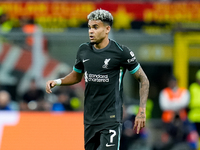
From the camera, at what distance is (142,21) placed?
43.1 feet

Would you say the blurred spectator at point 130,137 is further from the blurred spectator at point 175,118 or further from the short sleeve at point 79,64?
the short sleeve at point 79,64

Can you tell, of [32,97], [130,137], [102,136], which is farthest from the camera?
[32,97]

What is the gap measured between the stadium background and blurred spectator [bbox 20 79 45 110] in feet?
1.28

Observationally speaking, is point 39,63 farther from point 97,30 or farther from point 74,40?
point 97,30

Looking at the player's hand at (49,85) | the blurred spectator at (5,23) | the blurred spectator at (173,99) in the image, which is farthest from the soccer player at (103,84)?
the blurred spectator at (5,23)

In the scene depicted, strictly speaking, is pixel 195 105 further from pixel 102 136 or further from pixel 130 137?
pixel 102 136

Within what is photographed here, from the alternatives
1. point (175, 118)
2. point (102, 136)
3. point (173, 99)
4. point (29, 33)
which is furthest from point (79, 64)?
point (29, 33)

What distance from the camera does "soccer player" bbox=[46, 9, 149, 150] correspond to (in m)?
5.30

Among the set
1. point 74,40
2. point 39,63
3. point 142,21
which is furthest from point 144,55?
point 39,63

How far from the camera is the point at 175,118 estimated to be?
10.3 metres

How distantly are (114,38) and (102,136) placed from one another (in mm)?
6483

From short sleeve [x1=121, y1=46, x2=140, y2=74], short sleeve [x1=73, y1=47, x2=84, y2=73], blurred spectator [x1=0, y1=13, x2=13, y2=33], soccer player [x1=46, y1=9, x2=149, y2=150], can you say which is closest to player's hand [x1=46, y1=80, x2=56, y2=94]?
short sleeve [x1=73, y1=47, x2=84, y2=73]

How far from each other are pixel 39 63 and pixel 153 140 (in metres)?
3.16

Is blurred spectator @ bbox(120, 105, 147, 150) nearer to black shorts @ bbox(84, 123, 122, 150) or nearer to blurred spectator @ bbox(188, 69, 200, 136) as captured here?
blurred spectator @ bbox(188, 69, 200, 136)
